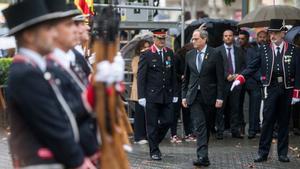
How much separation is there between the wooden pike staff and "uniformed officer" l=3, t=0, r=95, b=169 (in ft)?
0.51

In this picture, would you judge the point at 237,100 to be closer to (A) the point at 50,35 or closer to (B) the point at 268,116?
(B) the point at 268,116

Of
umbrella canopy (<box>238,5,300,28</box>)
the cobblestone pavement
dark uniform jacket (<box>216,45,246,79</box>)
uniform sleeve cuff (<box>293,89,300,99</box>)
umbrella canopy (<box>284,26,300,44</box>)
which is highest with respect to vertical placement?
umbrella canopy (<box>238,5,300,28</box>)

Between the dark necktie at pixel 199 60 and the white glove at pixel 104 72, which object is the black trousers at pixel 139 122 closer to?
the dark necktie at pixel 199 60

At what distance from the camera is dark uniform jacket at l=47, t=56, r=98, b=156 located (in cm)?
391

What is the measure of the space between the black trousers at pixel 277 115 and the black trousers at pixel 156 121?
148 centimetres

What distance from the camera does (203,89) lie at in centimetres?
949

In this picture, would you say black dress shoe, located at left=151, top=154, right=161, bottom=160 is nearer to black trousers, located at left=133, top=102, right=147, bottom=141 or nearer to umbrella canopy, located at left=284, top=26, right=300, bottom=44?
black trousers, located at left=133, top=102, right=147, bottom=141

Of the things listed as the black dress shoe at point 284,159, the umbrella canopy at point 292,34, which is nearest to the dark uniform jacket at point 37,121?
the black dress shoe at point 284,159

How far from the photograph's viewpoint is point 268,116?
31.4 ft

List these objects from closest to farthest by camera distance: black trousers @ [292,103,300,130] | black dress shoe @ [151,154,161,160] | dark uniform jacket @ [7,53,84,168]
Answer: dark uniform jacket @ [7,53,84,168] < black dress shoe @ [151,154,161,160] < black trousers @ [292,103,300,130]

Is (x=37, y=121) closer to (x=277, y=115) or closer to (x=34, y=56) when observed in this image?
(x=34, y=56)

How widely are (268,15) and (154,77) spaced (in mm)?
3909

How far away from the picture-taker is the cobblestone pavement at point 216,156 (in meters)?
9.52

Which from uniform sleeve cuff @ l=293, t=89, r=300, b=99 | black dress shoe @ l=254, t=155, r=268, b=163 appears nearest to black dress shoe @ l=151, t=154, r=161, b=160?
black dress shoe @ l=254, t=155, r=268, b=163
